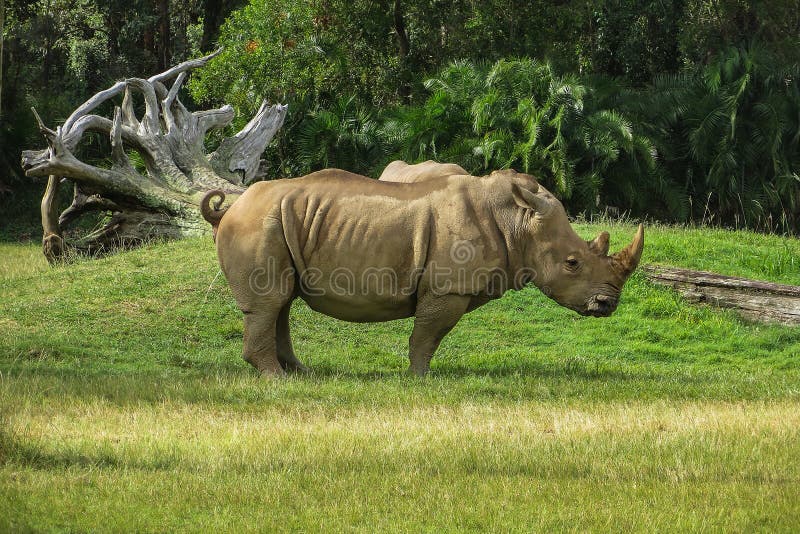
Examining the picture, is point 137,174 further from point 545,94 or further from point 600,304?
point 600,304

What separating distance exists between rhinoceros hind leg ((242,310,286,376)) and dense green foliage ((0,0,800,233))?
39.3ft

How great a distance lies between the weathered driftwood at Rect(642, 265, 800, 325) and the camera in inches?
621

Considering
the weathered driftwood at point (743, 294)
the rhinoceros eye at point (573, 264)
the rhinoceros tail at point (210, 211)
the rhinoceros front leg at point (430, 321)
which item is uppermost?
the rhinoceros tail at point (210, 211)

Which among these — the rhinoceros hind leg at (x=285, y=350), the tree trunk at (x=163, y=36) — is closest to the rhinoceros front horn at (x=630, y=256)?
the rhinoceros hind leg at (x=285, y=350)

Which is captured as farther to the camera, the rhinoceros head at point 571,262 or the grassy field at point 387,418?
the rhinoceros head at point 571,262

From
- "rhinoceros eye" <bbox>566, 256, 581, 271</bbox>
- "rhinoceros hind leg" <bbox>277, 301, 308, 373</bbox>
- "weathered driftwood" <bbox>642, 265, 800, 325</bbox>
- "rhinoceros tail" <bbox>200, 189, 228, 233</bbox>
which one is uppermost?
"rhinoceros tail" <bbox>200, 189, 228, 233</bbox>

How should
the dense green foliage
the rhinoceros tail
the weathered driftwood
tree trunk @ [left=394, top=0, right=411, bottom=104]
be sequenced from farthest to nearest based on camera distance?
1. tree trunk @ [left=394, top=0, right=411, bottom=104]
2. the dense green foliage
3. the weathered driftwood
4. the rhinoceros tail

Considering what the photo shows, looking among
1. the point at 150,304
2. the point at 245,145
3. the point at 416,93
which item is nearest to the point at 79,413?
the point at 150,304

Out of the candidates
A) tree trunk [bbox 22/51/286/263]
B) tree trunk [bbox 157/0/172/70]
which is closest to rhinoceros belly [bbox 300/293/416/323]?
tree trunk [bbox 22/51/286/263]

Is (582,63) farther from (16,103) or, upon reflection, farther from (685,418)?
(685,418)

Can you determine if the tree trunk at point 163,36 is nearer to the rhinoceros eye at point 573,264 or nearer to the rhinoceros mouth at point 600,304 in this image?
the rhinoceros eye at point 573,264

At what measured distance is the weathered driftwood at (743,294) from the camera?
51.8 ft

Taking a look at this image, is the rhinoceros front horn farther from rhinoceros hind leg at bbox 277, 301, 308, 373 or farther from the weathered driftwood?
the weathered driftwood

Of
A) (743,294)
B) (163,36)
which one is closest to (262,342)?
(743,294)
